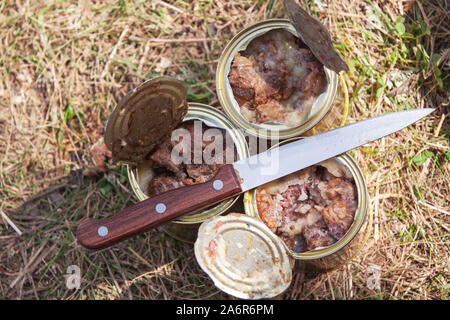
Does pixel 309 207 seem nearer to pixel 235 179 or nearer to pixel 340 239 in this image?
pixel 340 239

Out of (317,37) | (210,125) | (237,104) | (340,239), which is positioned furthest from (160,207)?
(317,37)

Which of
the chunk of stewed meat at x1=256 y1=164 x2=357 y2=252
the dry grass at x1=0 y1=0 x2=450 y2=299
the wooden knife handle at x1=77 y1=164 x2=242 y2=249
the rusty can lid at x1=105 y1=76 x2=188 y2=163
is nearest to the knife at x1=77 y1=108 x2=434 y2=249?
the wooden knife handle at x1=77 y1=164 x2=242 y2=249

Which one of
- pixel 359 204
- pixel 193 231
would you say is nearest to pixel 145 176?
pixel 193 231

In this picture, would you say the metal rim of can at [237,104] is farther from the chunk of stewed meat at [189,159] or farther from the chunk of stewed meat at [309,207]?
the chunk of stewed meat at [309,207]

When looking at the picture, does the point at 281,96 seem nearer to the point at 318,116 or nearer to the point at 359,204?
the point at 318,116

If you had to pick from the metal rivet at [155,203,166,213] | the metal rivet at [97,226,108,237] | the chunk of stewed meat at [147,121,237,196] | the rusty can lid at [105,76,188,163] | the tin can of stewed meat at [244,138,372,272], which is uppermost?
the rusty can lid at [105,76,188,163]

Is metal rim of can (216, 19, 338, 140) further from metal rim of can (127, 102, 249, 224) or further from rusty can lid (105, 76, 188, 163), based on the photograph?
rusty can lid (105, 76, 188, 163)
